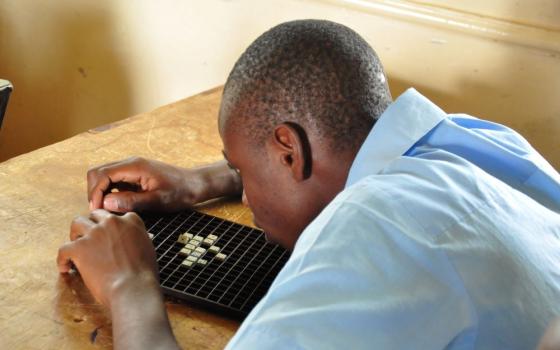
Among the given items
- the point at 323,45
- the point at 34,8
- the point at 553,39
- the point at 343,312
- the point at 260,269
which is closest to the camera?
the point at 343,312

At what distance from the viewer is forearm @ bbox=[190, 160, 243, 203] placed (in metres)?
1.66

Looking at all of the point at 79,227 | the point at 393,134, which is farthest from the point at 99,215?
the point at 393,134

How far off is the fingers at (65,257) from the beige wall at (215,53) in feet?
4.10

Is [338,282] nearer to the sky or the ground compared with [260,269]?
nearer to the sky

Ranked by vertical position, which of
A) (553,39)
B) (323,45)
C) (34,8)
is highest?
(323,45)

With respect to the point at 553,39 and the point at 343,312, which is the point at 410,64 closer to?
the point at 553,39

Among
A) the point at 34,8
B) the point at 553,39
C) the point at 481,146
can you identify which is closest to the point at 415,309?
the point at 481,146

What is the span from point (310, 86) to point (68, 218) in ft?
2.05

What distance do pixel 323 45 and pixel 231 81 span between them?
0.15 m

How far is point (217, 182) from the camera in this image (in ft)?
5.52

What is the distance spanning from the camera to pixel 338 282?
867mm

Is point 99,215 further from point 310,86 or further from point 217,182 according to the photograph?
point 310,86

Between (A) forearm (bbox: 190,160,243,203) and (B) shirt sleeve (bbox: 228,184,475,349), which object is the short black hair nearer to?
(B) shirt sleeve (bbox: 228,184,475,349)

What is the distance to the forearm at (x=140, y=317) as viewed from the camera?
3.82ft
